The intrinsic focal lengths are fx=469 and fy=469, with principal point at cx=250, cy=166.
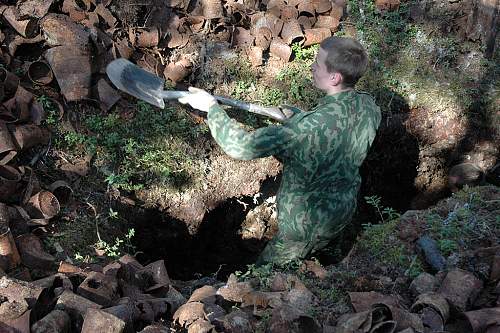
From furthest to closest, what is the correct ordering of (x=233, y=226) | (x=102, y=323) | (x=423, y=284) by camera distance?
(x=233, y=226), (x=423, y=284), (x=102, y=323)

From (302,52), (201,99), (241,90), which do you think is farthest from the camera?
(302,52)

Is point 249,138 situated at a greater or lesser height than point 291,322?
greater

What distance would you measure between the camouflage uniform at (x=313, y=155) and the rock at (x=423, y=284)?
829mm

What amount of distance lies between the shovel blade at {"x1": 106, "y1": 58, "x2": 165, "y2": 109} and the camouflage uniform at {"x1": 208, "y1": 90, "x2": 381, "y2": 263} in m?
0.67

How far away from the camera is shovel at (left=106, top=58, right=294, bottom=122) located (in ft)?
10.9

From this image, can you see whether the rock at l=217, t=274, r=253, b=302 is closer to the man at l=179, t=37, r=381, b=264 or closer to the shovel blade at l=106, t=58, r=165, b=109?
the man at l=179, t=37, r=381, b=264

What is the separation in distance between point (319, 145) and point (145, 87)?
1.43 metres

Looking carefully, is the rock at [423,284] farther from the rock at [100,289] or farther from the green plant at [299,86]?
the green plant at [299,86]

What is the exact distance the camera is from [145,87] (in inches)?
133

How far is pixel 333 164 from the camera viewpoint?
110 inches

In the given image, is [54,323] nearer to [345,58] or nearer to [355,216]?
[345,58]

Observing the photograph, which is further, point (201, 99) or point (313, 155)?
point (201, 99)

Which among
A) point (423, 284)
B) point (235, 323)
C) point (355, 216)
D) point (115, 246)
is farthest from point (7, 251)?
point (355, 216)

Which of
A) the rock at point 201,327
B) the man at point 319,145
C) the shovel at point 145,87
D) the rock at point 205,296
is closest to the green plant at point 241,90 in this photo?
the shovel at point 145,87
